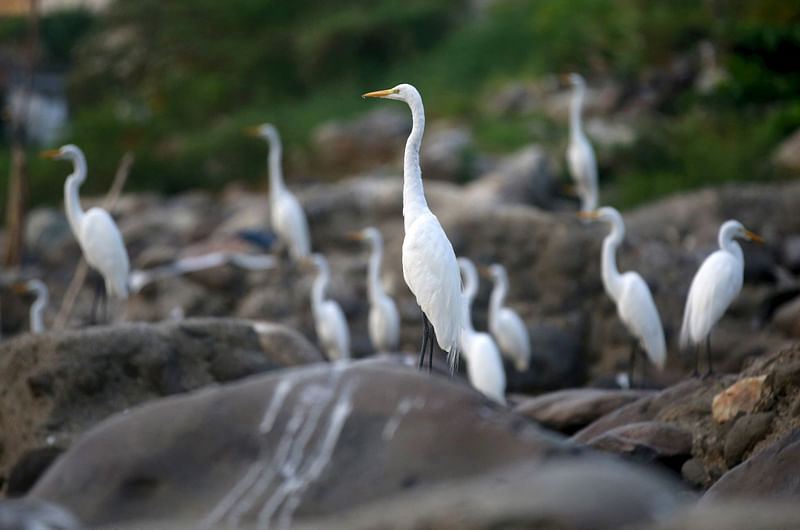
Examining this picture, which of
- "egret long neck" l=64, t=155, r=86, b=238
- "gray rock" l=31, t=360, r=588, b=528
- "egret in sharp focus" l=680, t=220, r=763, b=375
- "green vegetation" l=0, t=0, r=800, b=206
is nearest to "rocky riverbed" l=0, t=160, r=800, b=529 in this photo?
"gray rock" l=31, t=360, r=588, b=528

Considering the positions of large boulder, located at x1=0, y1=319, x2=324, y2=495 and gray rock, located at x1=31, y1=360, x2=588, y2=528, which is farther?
large boulder, located at x1=0, y1=319, x2=324, y2=495

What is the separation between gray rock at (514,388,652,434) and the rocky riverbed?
0.01 m

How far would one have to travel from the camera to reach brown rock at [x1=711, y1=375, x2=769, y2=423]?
6145 mm

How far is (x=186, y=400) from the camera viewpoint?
4.31 m

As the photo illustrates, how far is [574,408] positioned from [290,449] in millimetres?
3481

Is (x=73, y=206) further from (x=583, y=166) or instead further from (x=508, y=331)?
(x=583, y=166)

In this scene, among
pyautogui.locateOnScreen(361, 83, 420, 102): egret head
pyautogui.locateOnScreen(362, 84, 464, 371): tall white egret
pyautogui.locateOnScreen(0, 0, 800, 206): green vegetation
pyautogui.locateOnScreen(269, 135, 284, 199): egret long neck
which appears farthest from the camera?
pyautogui.locateOnScreen(0, 0, 800, 206): green vegetation

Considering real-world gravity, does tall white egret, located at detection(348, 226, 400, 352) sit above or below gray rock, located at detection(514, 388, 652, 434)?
below

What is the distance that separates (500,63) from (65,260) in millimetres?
16975

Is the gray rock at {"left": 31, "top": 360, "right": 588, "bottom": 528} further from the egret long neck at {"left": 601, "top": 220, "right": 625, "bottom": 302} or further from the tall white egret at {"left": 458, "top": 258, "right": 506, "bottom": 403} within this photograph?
the egret long neck at {"left": 601, "top": 220, "right": 625, "bottom": 302}

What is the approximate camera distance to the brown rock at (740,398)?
6145 millimetres

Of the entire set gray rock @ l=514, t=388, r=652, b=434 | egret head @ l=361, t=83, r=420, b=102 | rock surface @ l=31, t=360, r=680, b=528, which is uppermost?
egret head @ l=361, t=83, r=420, b=102

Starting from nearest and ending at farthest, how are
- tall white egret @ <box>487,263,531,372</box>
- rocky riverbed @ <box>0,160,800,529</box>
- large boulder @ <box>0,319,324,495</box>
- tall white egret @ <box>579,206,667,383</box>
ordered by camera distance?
rocky riverbed @ <box>0,160,800,529</box> → large boulder @ <box>0,319,324,495</box> → tall white egret @ <box>579,206,667,383</box> → tall white egret @ <box>487,263,531,372</box>

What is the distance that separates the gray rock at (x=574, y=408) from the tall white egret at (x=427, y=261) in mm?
770
